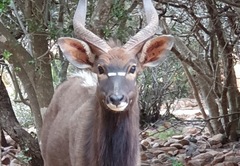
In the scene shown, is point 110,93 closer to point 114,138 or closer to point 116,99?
point 116,99

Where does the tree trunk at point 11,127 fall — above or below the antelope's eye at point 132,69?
below

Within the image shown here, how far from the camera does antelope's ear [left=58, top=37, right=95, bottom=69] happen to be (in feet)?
14.2

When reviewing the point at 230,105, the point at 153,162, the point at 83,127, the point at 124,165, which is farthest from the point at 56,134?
the point at 230,105

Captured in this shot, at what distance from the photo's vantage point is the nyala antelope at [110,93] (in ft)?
13.0

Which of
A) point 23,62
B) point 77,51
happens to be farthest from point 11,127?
point 77,51

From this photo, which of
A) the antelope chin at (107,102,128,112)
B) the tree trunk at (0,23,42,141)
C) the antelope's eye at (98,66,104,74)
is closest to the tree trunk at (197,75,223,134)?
the tree trunk at (0,23,42,141)

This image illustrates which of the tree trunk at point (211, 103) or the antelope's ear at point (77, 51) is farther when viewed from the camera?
the tree trunk at point (211, 103)

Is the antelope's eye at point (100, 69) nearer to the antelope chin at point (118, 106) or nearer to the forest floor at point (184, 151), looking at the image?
the antelope chin at point (118, 106)

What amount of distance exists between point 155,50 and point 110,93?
951 millimetres

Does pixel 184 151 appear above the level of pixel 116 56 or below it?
below

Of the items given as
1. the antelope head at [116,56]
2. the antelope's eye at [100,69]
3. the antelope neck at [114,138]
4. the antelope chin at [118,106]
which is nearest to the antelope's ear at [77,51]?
the antelope head at [116,56]

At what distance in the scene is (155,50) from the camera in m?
4.48

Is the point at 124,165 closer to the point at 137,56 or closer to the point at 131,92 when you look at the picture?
the point at 131,92

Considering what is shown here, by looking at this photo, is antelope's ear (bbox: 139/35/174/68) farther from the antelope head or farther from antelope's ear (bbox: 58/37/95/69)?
antelope's ear (bbox: 58/37/95/69)
